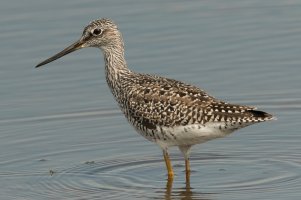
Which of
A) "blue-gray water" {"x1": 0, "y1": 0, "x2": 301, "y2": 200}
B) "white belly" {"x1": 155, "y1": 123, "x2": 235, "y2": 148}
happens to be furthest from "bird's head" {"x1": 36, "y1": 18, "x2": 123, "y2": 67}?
"white belly" {"x1": 155, "y1": 123, "x2": 235, "y2": 148}

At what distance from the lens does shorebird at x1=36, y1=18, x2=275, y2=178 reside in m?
14.3

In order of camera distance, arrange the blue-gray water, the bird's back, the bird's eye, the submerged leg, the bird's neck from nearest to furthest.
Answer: the bird's back, the blue-gray water, the submerged leg, the bird's neck, the bird's eye

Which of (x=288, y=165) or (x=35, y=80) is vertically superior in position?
(x=35, y=80)

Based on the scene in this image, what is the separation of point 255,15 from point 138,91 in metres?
6.44

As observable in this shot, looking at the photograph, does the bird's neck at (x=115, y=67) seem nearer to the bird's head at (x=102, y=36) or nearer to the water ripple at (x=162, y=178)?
the bird's head at (x=102, y=36)

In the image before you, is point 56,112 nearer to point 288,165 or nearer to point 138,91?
point 138,91

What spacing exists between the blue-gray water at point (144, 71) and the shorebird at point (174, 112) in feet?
2.36

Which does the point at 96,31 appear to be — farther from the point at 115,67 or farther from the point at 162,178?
the point at 162,178

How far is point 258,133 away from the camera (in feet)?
55.0

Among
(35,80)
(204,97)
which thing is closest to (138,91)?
(204,97)

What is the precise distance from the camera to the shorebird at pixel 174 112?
46.8 feet

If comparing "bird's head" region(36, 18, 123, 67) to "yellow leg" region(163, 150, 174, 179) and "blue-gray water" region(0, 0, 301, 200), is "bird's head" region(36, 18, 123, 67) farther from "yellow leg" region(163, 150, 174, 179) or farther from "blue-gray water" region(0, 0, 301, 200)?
"yellow leg" region(163, 150, 174, 179)

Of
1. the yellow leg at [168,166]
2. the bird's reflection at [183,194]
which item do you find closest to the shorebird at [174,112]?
the yellow leg at [168,166]

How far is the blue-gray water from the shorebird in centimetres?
72
